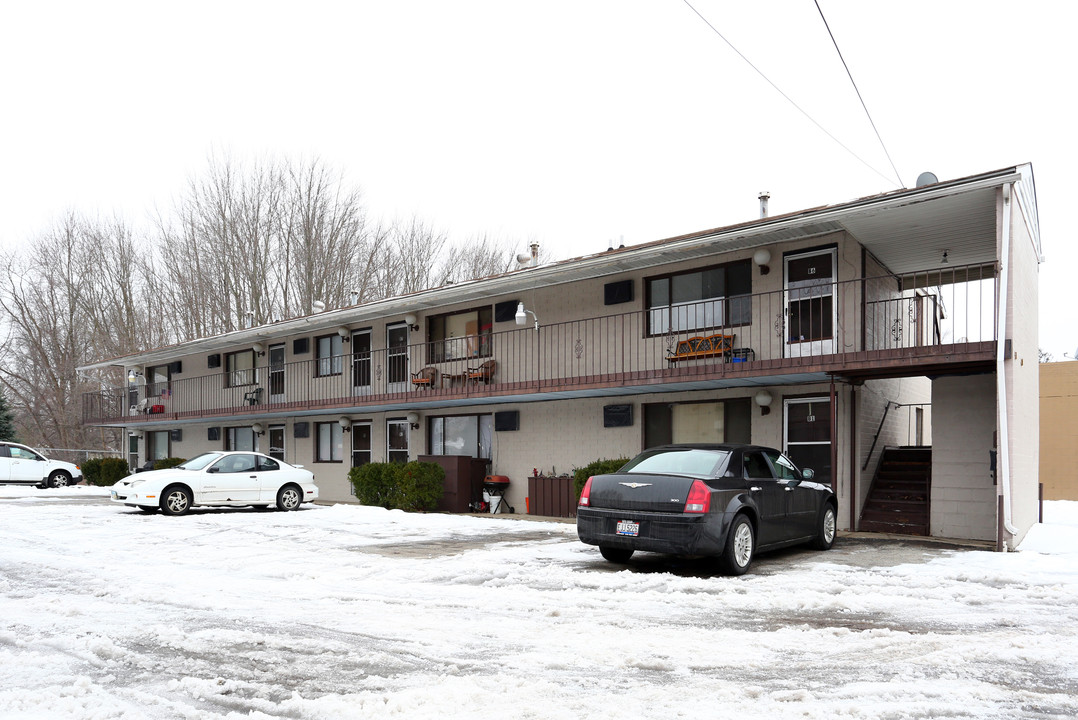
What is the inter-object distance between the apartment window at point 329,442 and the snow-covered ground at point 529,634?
486 inches

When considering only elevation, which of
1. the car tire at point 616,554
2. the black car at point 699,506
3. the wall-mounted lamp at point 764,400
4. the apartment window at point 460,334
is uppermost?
the apartment window at point 460,334

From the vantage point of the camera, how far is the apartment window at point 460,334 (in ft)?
63.9

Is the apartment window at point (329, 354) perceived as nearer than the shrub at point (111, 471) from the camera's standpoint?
Yes

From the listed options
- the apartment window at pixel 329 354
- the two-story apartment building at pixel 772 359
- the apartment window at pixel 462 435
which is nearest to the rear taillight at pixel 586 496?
the two-story apartment building at pixel 772 359

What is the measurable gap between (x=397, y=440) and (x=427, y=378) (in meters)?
2.76

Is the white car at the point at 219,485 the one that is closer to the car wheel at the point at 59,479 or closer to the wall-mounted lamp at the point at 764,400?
the wall-mounted lamp at the point at 764,400

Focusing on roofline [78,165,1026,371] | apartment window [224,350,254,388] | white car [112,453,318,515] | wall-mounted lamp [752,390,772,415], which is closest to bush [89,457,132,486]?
apartment window [224,350,254,388]

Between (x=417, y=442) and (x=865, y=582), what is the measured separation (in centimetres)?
1437

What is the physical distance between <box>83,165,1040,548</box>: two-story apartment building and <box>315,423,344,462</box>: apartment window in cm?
106

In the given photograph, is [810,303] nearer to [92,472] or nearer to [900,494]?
[900,494]

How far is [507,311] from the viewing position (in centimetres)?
1883

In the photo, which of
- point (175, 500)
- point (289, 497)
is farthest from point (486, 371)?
point (175, 500)

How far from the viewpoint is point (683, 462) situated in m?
9.52

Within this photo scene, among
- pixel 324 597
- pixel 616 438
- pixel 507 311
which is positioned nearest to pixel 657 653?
pixel 324 597
